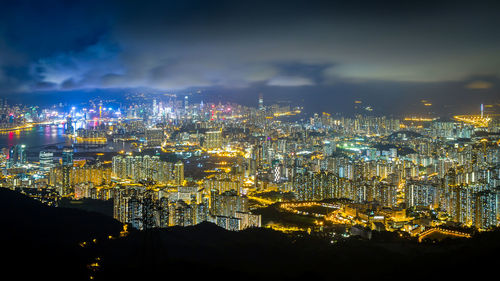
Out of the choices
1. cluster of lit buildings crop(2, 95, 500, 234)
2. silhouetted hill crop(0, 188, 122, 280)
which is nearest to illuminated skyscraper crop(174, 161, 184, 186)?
cluster of lit buildings crop(2, 95, 500, 234)

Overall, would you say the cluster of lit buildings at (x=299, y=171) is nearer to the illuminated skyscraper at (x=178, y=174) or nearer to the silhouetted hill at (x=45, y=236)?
Result: the illuminated skyscraper at (x=178, y=174)

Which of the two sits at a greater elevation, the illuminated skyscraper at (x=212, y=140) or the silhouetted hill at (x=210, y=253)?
the illuminated skyscraper at (x=212, y=140)

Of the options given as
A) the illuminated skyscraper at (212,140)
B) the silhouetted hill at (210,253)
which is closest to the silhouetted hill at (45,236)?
the silhouetted hill at (210,253)

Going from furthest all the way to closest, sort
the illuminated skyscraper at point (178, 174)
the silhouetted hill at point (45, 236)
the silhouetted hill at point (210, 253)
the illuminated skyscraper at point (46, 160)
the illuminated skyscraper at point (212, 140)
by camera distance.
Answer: the illuminated skyscraper at point (212, 140) < the illuminated skyscraper at point (46, 160) < the illuminated skyscraper at point (178, 174) < the silhouetted hill at point (210, 253) < the silhouetted hill at point (45, 236)

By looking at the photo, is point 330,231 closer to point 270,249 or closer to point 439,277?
point 270,249

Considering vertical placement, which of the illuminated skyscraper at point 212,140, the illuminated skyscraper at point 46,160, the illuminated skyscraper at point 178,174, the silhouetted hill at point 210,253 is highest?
the illuminated skyscraper at point 212,140

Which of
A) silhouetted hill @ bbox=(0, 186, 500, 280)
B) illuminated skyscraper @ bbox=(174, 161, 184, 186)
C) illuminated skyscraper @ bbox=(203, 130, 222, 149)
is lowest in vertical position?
silhouetted hill @ bbox=(0, 186, 500, 280)

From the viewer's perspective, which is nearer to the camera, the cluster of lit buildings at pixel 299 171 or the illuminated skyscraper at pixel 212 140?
the cluster of lit buildings at pixel 299 171

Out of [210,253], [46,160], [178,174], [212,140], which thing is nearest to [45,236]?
[210,253]

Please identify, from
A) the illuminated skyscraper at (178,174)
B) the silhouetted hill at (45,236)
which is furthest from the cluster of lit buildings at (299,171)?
the silhouetted hill at (45,236)

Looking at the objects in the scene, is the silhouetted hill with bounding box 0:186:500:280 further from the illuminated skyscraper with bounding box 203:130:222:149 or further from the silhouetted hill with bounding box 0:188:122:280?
the illuminated skyscraper with bounding box 203:130:222:149

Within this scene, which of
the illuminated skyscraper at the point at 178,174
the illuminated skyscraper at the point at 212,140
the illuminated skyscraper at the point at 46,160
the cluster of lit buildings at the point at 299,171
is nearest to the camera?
the cluster of lit buildings at the point at 299,171

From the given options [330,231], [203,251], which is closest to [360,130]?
[330,231]
